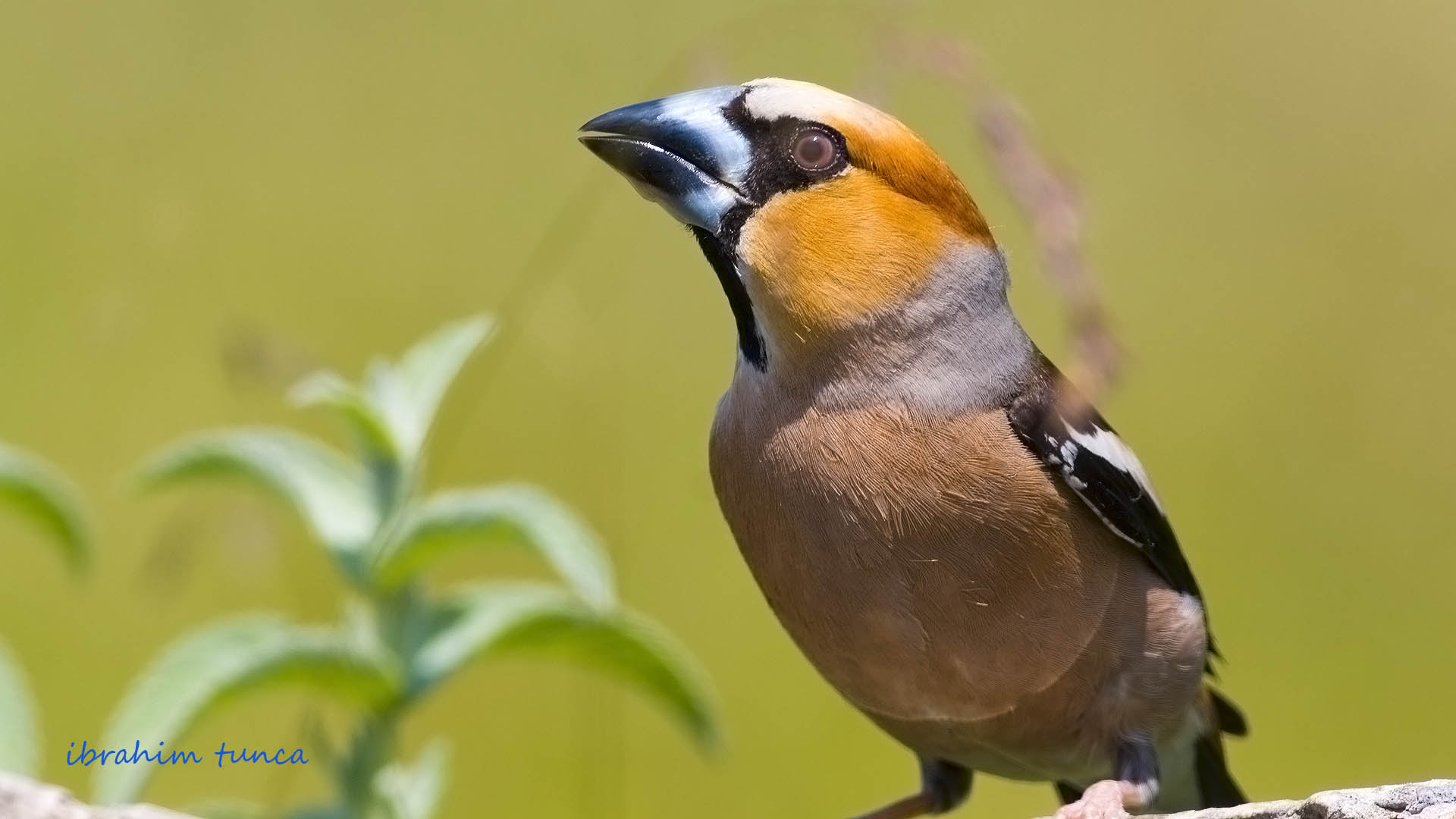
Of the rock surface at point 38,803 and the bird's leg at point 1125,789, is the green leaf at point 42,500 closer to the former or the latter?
the rock surface at point 38,803

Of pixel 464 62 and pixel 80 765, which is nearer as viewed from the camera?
pixel 80 765

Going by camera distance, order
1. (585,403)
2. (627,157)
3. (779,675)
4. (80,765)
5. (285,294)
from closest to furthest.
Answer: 1. (627,157)
2. (80,765)
3. (585,403)
4. (285,294)
5. (779,675)

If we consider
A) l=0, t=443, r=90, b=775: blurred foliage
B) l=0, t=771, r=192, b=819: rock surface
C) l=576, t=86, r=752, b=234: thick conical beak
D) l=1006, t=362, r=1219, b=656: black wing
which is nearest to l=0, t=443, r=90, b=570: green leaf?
l=0, t=443, r=90, b=775: blurred foliage

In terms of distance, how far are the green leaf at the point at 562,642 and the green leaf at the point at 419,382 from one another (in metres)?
0.21

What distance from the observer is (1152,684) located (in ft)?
5.82

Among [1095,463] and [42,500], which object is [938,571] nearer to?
[1095,463]

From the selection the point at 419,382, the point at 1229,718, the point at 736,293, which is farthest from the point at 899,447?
the point at 1229,718

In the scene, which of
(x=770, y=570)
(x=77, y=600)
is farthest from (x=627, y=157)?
(x=77, y=600)

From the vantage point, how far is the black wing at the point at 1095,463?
66.7 inches

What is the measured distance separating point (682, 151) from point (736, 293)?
185 mm

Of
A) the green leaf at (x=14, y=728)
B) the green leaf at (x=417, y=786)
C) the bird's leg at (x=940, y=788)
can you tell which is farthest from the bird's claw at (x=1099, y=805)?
the green leaf at (x=14, y=728)

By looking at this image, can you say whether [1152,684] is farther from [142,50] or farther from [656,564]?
[142,50]

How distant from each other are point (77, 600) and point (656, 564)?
40.8 inches

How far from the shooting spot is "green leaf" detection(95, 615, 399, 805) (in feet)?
4.98
